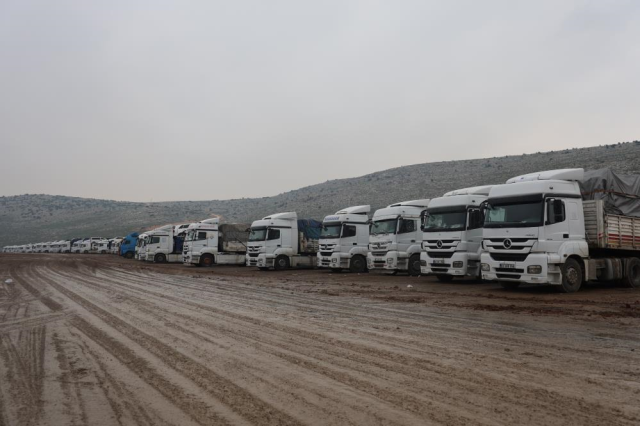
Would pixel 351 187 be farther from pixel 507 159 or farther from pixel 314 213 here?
pixel 507 159

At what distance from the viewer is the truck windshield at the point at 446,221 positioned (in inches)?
651

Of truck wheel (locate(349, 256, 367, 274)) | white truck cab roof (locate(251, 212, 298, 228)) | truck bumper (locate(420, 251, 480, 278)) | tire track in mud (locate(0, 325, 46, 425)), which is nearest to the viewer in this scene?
tire track in mud (locate(0, 325, 46, 425))

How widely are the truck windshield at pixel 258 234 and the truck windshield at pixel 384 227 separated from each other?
7.79m

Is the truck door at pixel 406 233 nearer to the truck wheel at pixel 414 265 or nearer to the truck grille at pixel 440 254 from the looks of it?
the truck wheel at pixel 414 265

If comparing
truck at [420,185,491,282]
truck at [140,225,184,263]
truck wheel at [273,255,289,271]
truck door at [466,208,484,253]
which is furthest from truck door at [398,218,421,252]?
truck at [140,225,184,263]

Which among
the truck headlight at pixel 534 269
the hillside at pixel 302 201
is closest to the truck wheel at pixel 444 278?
the truck headlight at pixel 534 269

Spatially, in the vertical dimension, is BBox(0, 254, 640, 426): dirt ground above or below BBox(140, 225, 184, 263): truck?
below

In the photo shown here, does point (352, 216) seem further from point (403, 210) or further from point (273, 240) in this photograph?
point (273, 240)

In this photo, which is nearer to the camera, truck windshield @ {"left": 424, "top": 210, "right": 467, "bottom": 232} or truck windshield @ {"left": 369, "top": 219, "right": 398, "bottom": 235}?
truck windshield @ {"left": 424, "top": 210, "right": 467, "bottom": 232}

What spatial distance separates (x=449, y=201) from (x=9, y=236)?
107948 mm

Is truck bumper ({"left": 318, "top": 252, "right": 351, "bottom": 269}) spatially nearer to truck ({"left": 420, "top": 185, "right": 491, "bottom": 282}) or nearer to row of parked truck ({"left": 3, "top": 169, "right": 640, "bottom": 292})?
row of parked truck ({"left": 3, "top": 169, "right": 640, "bottom": 292})

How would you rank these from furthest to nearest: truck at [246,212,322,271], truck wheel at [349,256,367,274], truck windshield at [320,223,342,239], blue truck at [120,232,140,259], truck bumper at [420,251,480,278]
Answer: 1. blue truck at [120,232,140,259]
2. truck at [246,212,322,271]
3. truck wheel at [349,256,367,274]
4. truck windshield at [320,223,342,239]
5. truck bumper at [420,251,480,278]

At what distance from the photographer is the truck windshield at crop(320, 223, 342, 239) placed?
955 inches

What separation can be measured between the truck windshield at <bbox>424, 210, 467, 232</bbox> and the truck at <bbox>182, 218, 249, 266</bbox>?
1625 centimetres
